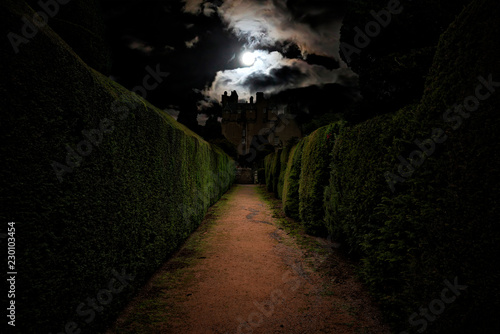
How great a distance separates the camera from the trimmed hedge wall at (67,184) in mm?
1508

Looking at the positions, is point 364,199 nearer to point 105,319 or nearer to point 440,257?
point 440,257

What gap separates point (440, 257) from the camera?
6.08 ft

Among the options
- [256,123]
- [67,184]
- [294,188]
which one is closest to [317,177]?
[294,188]

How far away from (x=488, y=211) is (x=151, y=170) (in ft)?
13.6

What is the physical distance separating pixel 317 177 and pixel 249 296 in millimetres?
3632

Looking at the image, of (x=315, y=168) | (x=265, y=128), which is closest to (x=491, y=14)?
(x=315, y=168)

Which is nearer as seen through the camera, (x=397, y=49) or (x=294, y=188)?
(x=397, y=49)

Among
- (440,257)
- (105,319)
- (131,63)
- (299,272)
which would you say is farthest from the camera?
(131,63)

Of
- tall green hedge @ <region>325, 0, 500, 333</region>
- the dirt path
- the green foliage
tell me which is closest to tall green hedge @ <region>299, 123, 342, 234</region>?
the green foliage

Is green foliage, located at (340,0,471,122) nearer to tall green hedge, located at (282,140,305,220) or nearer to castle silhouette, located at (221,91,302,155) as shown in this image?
tall green hedge, located at (282,140,305,220)

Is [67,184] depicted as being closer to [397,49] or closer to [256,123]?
[397,49]

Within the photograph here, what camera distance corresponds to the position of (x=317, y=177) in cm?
571

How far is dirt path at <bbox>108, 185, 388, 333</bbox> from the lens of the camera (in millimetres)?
2484

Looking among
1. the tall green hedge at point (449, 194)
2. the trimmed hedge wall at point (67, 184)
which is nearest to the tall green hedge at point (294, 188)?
the tall green hedge at point (449, 194)
